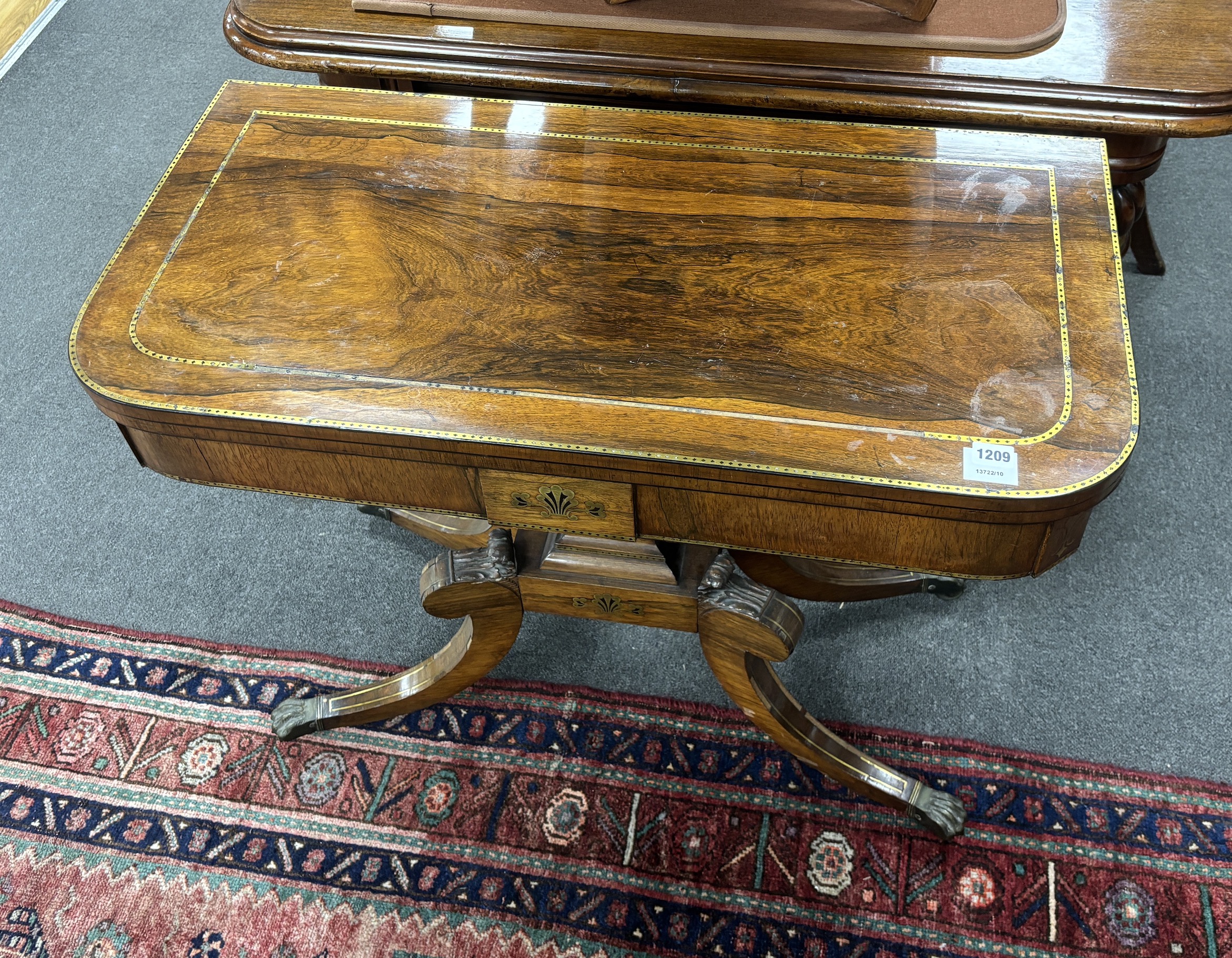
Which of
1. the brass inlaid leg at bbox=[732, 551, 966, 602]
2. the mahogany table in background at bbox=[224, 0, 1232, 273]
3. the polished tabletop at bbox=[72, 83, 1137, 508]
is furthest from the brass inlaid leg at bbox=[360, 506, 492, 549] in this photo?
the mahogany table in background at bbox=[224, 0, 1232, 273]

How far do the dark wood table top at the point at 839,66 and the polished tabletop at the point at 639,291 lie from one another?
0.30 feet

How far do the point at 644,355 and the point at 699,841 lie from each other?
802 millimetres

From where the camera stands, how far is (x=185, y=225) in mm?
1364

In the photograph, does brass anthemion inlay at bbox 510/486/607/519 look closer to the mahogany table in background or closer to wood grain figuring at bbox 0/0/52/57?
the mahogany table in background

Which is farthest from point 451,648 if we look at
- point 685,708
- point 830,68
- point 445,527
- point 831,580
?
point 830,68

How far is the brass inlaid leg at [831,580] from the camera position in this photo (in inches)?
65.3

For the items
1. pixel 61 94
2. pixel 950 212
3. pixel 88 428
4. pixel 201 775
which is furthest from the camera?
pixel 61 94

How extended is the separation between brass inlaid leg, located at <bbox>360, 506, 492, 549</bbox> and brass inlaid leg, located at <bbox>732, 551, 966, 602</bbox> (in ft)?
1.46

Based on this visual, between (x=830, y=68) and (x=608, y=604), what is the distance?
0.81 meters

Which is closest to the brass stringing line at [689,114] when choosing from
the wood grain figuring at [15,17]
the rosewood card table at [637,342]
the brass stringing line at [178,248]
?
the rosewood card table at [637,342]

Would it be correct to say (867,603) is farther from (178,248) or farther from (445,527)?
(178,248)

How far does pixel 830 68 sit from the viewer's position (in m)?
1.49

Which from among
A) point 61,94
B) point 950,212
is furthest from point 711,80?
point 61,94

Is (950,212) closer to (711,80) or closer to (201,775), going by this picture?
(711,80)
